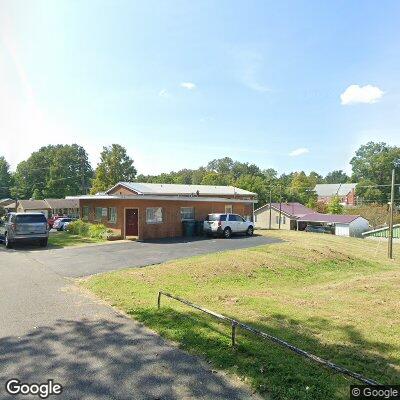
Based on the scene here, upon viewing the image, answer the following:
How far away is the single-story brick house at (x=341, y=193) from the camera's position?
97250 millimetres

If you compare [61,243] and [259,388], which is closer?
[259,388]

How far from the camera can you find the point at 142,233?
74.4ft

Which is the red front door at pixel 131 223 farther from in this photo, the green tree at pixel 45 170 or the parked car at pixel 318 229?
the green tree at pixel 45 170

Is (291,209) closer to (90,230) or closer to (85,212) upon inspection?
(85,212)

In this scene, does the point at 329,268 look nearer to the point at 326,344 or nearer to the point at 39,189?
the point at 326,344

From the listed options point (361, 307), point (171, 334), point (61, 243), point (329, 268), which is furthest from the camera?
point (61, 243)

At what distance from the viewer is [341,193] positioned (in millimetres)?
102188

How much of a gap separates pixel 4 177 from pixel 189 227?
298ft

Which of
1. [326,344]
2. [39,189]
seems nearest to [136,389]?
[326,344]

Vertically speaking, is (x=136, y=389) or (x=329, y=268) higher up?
(x=136, y=389)

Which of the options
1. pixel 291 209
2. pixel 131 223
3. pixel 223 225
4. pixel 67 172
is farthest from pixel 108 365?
pixel 67 172

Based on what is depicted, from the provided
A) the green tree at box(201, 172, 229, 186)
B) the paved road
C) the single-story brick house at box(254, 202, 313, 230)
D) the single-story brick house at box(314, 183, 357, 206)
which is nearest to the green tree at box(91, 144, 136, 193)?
the green tree at box(201, 172, 229, 186)

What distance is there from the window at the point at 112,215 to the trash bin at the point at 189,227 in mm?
4894

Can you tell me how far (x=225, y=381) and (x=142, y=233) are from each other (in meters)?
18.5
